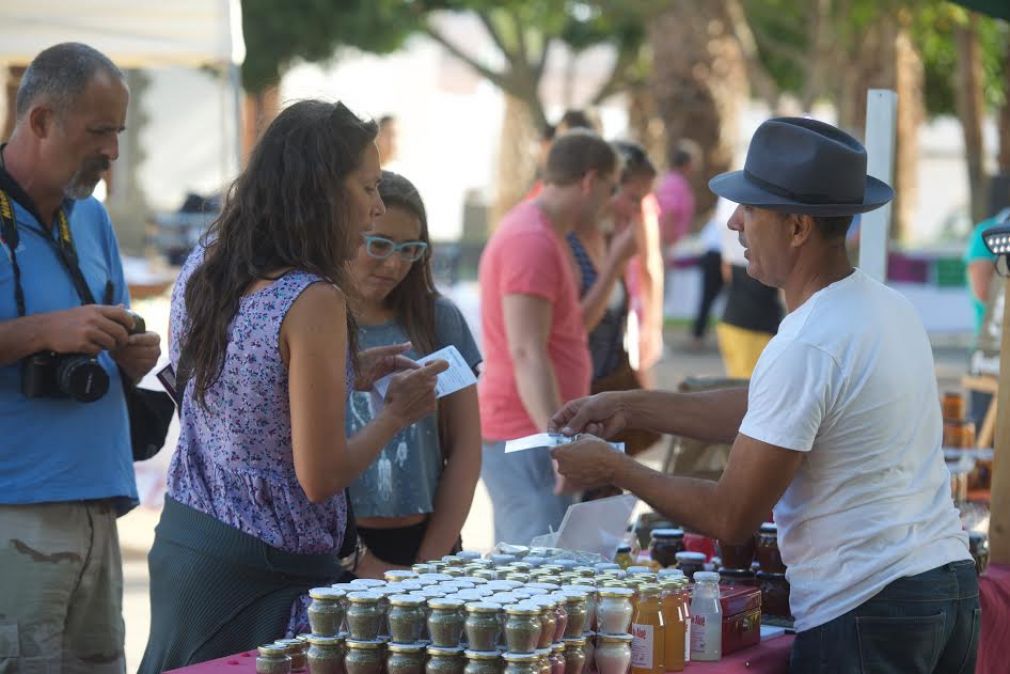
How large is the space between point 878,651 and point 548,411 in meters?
2.17

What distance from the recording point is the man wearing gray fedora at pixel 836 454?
285 cm

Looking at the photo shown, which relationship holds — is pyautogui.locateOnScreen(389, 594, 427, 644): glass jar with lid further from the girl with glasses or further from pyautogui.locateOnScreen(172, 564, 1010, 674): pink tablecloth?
the girl with glasses

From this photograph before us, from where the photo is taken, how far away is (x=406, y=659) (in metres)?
2.47

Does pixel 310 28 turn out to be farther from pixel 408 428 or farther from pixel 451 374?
pixel 451 374

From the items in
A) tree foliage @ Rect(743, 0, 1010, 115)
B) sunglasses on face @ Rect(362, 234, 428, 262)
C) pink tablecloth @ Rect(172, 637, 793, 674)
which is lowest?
pink tablecloth @ Rect(172, 637, 793, 674)

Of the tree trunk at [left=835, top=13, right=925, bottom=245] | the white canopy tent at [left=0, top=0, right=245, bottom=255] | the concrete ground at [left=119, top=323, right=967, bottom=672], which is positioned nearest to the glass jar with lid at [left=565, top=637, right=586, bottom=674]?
the concrete ground at [left=119, top=323, right=967, bottom=672]

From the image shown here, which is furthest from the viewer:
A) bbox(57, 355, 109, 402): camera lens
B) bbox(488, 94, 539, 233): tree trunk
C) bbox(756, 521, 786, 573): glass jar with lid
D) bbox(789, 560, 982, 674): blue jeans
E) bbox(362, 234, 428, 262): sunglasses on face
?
bbox(488, 94, 539, 233): tree trunk

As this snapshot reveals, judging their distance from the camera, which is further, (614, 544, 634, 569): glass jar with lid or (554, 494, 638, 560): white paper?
(554, 494, 638, 560): white paper

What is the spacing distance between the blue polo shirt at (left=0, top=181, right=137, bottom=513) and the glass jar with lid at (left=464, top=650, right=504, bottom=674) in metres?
1.34

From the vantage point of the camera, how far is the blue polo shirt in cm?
335

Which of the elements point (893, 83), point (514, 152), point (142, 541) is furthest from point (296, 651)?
point (514, 152)

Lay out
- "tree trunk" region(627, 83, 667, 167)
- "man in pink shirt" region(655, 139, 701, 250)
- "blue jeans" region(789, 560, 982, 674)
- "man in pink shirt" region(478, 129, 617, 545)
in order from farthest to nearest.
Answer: "tree trunk" region(627, 83, 667, 167) → "man in pink shirt" region(655, 139, 701, 250) → "man in pink shirt" region(478, 129, 617, 545) → "blue jeans" region(789, 560, 982, 674)

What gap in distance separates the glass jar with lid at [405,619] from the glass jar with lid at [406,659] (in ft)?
0.05

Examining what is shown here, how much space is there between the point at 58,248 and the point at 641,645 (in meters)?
1.66
